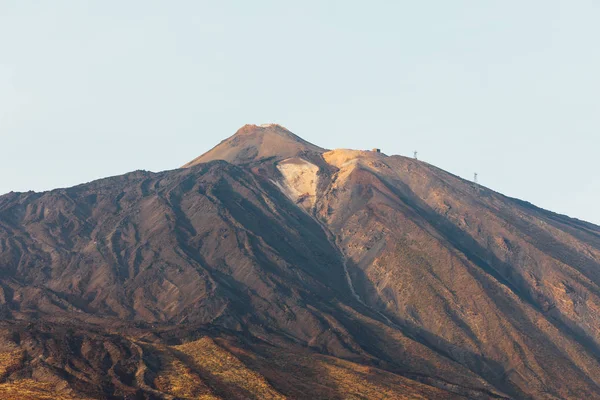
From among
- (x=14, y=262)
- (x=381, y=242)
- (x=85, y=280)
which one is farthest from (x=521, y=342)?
(x=14, y=262)

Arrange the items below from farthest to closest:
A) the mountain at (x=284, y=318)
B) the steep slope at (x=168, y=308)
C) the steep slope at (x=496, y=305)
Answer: the steep slope at (x=496, y=305), the mountain at (x=284, y=318), the steep slope at (x=168, y=308)

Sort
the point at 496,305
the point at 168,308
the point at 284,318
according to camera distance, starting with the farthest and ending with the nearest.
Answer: the point at 496,305 → the point at 168,308 → the point at 284,318

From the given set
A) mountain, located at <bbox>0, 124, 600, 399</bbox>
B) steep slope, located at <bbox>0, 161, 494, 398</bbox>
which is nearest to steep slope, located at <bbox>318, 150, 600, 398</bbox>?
mountain, located at <bbox>0, 124, 600, 399</bbox>

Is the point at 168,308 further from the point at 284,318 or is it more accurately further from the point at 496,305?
the point at 496,305

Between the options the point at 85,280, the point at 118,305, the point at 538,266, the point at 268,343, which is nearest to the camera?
the point at 268,343

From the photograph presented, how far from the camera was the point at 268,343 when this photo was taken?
142875 millimetres

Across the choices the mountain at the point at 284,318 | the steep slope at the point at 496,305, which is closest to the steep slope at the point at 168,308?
the mountain at the point at 284,318

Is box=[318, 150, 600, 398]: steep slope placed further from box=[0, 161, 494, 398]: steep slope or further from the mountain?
box=[0, 161, 494, 398]: steep slope

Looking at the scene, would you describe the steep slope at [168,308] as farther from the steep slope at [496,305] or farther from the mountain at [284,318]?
the steep slope at [496,305]

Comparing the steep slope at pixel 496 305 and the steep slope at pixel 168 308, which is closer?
the steep slope at pixel 168 308

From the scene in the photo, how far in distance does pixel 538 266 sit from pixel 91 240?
10613 cm

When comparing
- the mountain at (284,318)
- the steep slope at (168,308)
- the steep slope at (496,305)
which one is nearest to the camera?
the steep slope at (168,308)

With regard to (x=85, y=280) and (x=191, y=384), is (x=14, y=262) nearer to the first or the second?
(x=85, y=280)

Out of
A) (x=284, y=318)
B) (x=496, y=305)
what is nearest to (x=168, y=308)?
(x=284, y=318)
